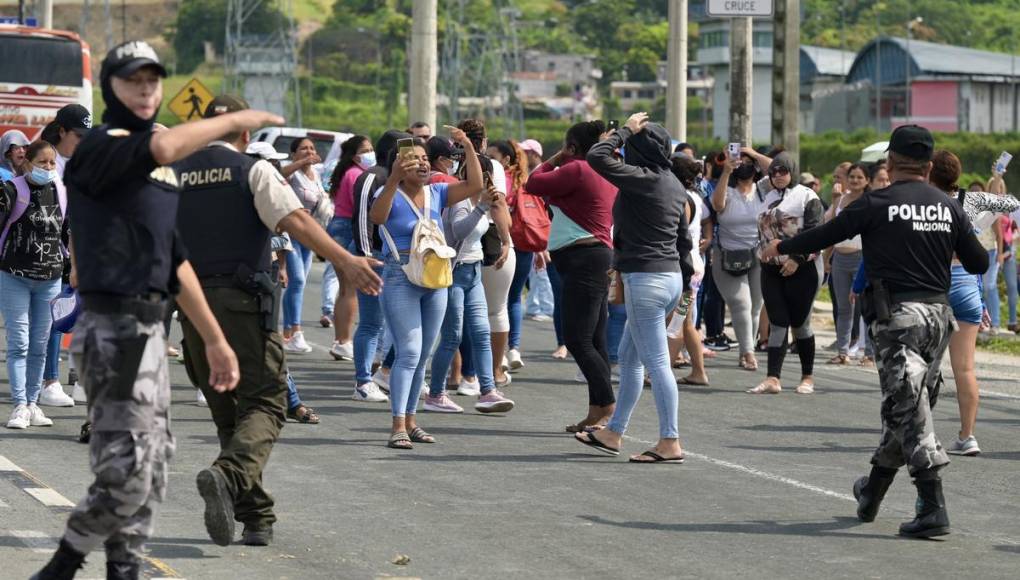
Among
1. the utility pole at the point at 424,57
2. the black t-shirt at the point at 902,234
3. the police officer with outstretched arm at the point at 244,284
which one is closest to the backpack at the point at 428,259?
the black t-shirt at the point at 902,234

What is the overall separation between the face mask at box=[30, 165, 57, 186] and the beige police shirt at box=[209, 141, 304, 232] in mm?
3825

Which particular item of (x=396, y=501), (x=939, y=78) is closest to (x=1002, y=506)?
(x=396, y=501)

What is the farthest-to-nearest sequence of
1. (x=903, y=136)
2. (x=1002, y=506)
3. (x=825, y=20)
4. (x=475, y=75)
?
(x=825, y=20), (x=475, y=75), (x=1002, y=506), (x=903, y=136)

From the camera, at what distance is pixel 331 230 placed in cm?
1496

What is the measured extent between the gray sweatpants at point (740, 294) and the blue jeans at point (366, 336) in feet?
12.1

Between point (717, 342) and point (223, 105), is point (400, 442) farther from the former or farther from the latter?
point (717, 342)

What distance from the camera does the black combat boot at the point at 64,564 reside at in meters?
5.70

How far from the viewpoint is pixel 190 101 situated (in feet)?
107

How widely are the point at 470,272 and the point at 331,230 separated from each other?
10.7ft

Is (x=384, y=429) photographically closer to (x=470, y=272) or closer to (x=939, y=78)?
(x=470, y=272)

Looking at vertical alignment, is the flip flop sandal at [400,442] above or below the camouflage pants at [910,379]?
below

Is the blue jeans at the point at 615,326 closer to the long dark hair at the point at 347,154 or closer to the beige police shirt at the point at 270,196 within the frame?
the long dark hair at the point at 347,154

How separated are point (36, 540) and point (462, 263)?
4970 mm

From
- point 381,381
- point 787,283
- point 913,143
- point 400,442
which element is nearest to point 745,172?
point 787,283
